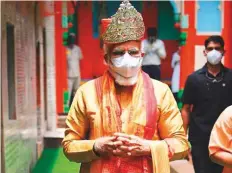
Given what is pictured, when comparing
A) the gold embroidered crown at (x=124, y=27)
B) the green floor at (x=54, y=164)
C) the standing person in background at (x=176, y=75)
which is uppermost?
the gold embroidered crown at (x=124, y=27)

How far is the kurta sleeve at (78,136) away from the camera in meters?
2.36

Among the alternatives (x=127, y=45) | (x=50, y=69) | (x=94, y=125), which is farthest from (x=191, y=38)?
(x=94, y=125)

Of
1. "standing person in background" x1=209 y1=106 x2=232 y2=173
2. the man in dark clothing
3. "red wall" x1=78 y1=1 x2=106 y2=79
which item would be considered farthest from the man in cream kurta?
"red wall" x1=78 y1=1 x2=106 y2=79

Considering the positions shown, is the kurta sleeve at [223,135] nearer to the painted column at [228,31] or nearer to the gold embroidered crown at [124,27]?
the gold embroidered crown at [124,27]

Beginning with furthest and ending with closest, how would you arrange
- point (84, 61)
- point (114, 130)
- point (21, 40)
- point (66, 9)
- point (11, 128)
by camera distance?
1. point (84, 61)
2. point (66, 9)
3. point (21, 40)
4. point (11, 128)
5. point (114, 130)

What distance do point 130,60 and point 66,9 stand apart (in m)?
6.55

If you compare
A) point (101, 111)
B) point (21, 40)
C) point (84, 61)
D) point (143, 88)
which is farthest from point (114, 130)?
point (84, 61)

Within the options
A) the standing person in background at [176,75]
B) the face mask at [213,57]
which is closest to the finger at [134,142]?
the face mask at [213,57]

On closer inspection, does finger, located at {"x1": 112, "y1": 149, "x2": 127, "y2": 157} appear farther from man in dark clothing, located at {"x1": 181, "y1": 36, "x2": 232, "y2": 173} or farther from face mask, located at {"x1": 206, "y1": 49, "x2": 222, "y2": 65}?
face mask, located at {"x1": 206, "y1": 49, "x2": 222, "y2": 65}

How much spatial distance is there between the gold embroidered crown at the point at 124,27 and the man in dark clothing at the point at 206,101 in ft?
6.29

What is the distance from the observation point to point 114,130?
2.35 m

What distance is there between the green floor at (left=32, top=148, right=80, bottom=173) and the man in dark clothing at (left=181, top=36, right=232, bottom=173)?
2362mm

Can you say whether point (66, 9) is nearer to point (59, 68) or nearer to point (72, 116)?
point (59, 68)

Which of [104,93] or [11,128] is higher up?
[104,93]
